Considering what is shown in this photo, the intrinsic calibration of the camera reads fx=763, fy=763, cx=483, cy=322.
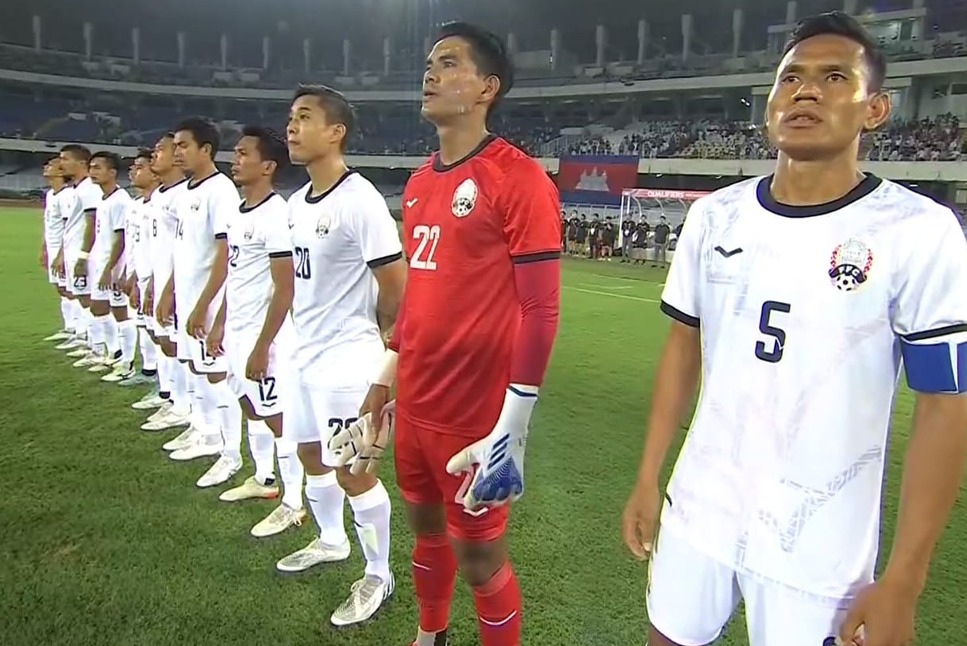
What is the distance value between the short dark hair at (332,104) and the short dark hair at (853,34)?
2158mm

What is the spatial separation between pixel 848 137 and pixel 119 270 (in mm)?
7249

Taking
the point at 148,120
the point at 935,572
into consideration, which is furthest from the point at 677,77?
the point at 935,572

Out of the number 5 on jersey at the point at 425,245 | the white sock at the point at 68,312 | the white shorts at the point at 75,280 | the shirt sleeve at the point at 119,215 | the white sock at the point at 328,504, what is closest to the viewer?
the number 5 on jersey at the point at 425,245

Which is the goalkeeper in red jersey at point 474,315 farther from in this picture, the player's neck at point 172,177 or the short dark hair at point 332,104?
the player's neck at point 172,177

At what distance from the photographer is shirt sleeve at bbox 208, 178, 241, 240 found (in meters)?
4.88

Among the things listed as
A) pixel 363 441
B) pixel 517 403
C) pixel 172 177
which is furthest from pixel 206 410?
pixel 517 403

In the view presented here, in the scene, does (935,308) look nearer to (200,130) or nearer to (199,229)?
(199,229)

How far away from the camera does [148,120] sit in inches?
1987

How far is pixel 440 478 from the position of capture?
2.67m

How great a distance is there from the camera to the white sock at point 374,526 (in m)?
3.45

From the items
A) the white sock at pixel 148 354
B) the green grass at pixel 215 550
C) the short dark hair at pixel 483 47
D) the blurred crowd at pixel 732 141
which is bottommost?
the green grass at pixel 215 550

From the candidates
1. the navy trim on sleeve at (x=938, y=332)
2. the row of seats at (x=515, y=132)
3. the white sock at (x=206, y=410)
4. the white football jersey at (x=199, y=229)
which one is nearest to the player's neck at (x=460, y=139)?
the navy trim on sleeve at (x=938, y=332)

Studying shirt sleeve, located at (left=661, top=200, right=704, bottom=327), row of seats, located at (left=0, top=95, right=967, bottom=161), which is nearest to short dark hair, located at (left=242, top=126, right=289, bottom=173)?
shirt sleeve, located at (left=661, top=200, right=704, bottom=327)

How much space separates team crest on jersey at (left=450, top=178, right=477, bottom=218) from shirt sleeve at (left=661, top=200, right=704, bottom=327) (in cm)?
77
